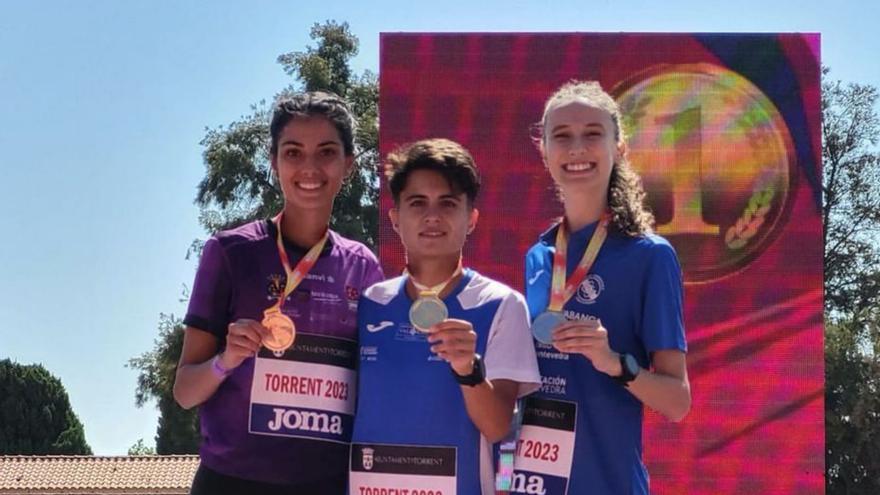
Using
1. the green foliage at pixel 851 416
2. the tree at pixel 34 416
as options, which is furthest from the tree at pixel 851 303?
the tree at pixel 34 416

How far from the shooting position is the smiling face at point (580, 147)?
322 centimetres

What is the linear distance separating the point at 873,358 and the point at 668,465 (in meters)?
10.4

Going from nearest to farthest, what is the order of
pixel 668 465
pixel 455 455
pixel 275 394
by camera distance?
pixel 455 455 < pixel 275 394 < pixel 668 465

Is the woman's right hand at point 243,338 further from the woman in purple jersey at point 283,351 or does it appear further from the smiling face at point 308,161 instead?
the smiling face at point 308,161

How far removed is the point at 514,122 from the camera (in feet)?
45.2

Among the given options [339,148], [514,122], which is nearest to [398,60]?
[514,122]

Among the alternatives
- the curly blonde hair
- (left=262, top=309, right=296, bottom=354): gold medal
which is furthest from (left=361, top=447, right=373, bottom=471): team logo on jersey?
the curly blonde hair

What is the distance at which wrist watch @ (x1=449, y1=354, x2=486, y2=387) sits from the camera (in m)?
2.90

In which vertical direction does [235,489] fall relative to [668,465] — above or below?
below

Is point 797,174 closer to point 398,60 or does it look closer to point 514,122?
point 514,122

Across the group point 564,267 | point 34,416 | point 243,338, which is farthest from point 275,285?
point 34,416

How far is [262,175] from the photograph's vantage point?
22953mm

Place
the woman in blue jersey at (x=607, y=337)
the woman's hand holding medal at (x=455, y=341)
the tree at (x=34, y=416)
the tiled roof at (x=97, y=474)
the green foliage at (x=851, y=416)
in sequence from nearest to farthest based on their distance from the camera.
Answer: the woman's hand holding medal at (x=455, y=341) → the woman in blue jersey at (x=607, y=337) → the tiled roof at (x=97, y=474) → the green foliage at (x=851, y=416) → the tree at (x=34, y=416)

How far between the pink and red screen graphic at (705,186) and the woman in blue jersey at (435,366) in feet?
33.2
